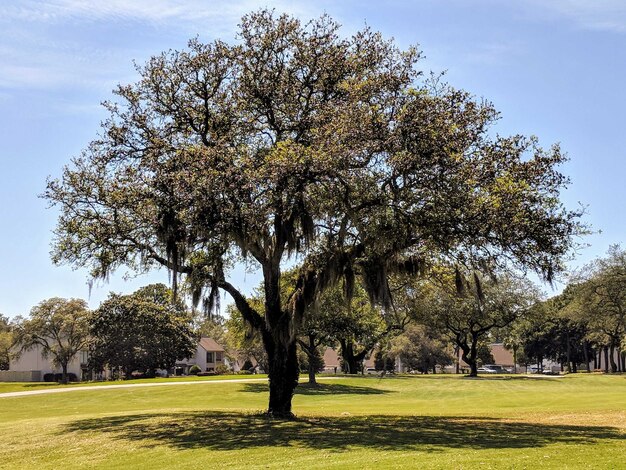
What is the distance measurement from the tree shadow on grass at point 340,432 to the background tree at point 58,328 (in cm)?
6165

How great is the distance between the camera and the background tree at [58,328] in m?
81.8

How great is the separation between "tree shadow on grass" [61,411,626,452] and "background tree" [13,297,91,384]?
2427 inches

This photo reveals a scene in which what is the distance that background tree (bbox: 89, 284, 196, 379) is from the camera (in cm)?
7650

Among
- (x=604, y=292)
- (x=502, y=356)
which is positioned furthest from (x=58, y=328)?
(x=502, y=356)

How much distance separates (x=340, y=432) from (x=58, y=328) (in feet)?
235

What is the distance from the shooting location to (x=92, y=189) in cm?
2306

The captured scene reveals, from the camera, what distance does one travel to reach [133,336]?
253 ft

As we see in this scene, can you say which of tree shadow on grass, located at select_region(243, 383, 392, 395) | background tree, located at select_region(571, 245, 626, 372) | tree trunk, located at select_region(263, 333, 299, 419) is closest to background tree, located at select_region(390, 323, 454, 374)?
background tree, located at select_region(571, 245, 626, 372)

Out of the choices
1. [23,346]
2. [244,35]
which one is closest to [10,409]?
[244,35]

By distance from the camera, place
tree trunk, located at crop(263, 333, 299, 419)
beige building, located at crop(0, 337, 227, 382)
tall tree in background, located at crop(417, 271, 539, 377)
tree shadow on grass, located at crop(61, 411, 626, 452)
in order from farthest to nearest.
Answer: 1. beige building, located at crop(0, 337, 227, 382)
2. tall tree in background, located at crop(417, 271, 539, 377)
3. tree trunk, located at crop(263, 333, 299, 419)
4. tree shadow on grass, located at crop(61, 411, 626, 452)

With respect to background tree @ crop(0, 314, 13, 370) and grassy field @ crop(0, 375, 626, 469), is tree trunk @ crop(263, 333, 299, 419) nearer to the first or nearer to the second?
grassy field @ crop(0, 375, 626, 469)

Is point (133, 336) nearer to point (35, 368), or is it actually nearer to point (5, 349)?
point (35, 368)

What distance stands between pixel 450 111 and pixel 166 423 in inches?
540

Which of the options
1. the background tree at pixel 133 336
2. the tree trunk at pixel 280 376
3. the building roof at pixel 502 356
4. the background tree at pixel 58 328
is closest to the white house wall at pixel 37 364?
the background tree at pixel 58 328
